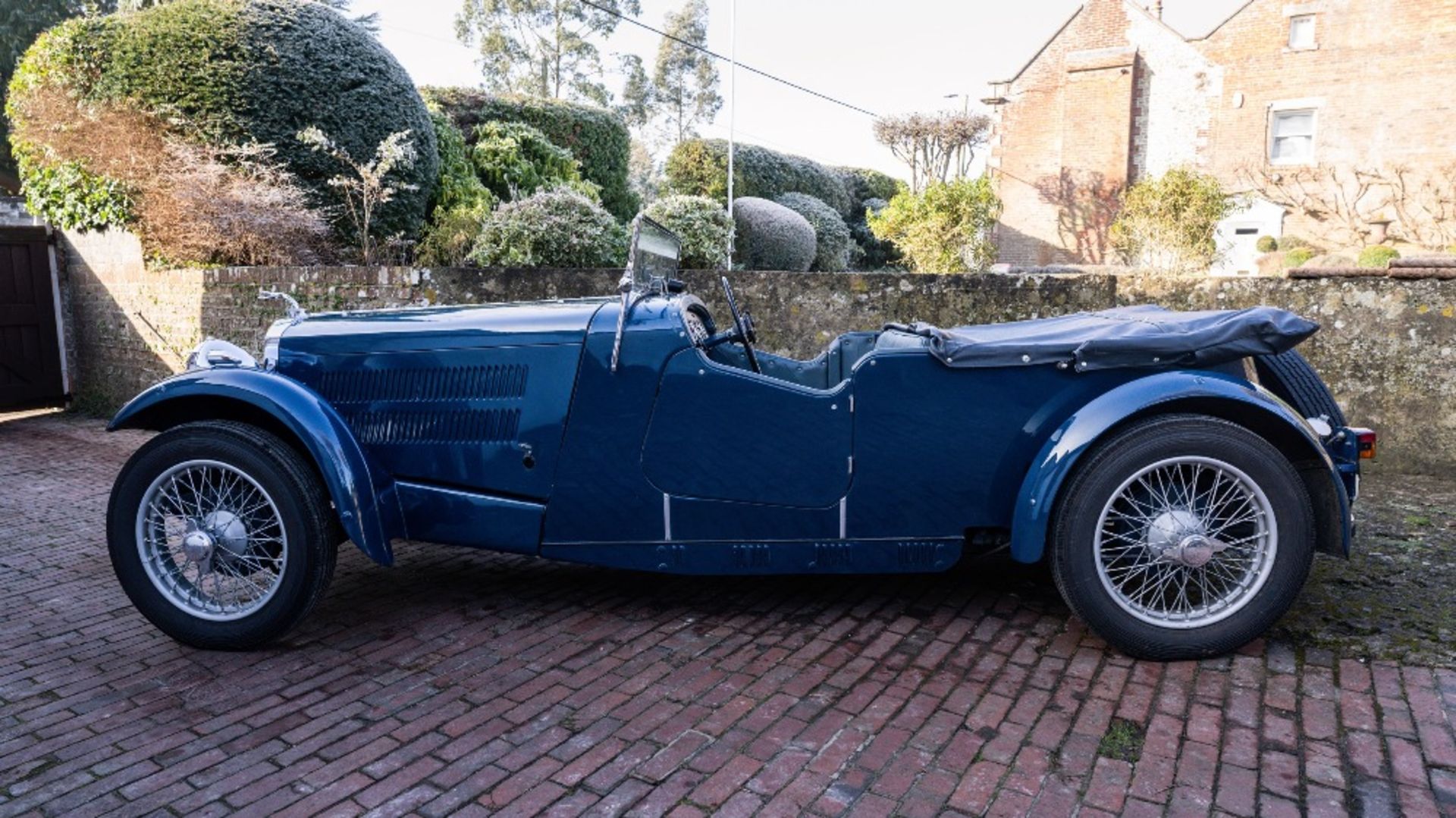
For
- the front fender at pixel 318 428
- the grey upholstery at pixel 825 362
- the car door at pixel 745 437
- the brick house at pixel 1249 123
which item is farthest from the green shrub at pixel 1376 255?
the front fender at pixel 318 428

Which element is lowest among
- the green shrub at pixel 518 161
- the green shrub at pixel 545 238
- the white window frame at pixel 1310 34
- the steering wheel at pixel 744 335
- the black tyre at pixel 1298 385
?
the black tyre at pixel 1298 385

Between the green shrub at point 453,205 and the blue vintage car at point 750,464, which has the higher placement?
the green shrub at point 453,205

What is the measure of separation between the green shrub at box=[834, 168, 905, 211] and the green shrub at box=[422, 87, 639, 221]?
959 centimetres

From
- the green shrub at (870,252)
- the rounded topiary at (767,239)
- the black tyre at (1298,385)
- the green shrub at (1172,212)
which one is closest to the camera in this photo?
the black tyre at (1298,385)

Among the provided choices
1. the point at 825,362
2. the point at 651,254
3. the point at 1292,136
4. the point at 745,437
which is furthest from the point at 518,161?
the point at 1292,136

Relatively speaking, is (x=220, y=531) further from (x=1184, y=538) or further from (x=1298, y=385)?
(x=1298, y=385)

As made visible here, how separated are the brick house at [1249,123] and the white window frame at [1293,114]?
0.03m

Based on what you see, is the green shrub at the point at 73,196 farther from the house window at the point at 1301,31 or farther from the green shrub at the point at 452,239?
the house window at the point at 1301,31

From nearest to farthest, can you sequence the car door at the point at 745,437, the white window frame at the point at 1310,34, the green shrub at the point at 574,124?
the car door at the point at 745,437, the green shrub at the point at 574,124, the white window frame at the point at 1310,34

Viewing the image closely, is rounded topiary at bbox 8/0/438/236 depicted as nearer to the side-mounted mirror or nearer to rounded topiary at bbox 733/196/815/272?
the side-mounted mirror

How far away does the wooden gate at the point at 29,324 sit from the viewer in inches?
348

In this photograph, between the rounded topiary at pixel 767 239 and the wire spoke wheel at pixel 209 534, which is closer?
the wire spoke wheel at pixel 209 534

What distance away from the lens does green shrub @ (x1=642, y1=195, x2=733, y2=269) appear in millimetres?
9131

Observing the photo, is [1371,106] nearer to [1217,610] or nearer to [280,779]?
[1217,610]
